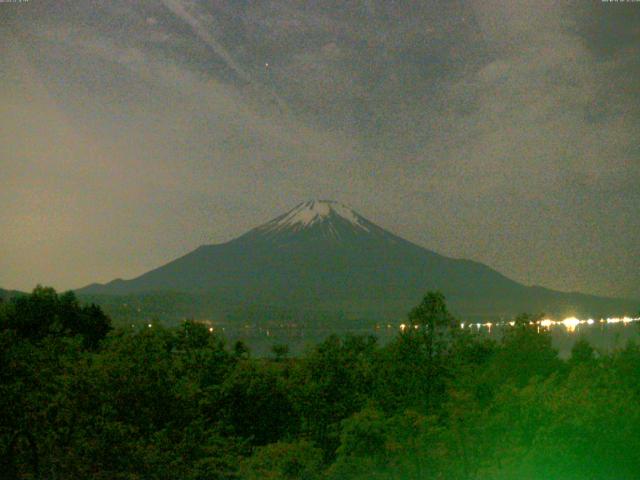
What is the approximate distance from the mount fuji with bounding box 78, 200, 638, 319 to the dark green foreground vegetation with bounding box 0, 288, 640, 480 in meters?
76.7

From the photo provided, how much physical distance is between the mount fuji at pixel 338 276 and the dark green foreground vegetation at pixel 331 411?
76735 millimetres

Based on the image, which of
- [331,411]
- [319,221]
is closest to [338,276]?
[319,221]

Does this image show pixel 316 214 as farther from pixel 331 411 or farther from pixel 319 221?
pixel 331 411

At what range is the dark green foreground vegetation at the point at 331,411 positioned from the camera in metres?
6.11

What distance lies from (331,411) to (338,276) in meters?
119

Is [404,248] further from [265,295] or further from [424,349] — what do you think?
[424,349]

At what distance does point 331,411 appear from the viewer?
10.6 m

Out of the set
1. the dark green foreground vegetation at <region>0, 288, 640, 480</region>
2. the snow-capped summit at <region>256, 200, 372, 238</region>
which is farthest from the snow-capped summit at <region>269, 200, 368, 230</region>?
the dark green foreground vegetation at <region>0, 288, 640, 480</region>

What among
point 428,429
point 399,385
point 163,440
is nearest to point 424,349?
point 399,385

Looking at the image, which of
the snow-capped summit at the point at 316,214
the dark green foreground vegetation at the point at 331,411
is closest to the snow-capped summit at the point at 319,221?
the snow-capped summit at the point at 316,214

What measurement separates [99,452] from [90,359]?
1.62m

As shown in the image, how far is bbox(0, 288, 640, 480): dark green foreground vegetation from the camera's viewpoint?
240 inches

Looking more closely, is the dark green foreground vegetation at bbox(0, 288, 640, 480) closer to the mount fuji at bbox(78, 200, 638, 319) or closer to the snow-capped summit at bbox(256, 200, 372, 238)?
the mount fuji at bbox(78, 200, 638, 319)

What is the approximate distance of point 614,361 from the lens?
846cm
